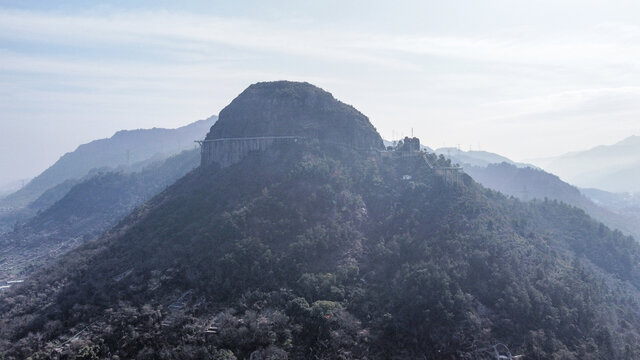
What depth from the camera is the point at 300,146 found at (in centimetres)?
7475

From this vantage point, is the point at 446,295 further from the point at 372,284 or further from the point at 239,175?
the point at 239,175

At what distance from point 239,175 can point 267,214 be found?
13570mm

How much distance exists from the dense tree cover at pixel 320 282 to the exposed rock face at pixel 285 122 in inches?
140

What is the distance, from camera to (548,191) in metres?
146

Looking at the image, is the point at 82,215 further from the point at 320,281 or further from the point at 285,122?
the point at 320,281

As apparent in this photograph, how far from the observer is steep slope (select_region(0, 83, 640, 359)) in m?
46.4

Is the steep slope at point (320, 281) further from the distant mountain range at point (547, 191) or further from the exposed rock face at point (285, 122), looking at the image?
the distant mountain range at point (547, 191)

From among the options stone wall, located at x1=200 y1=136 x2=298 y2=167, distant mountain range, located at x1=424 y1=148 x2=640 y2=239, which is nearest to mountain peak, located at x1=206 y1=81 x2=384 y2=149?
stone wall, located at x1=200 y1=136 x2=298 y2=167

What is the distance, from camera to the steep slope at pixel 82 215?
11362 centimetres

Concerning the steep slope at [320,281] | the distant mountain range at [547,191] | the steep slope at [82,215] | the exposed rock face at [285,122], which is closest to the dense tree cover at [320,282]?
the steep slope at [320,281]

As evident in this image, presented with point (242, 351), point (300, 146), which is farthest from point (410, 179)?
point (242, 351)

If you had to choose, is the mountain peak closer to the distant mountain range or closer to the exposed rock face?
the exposed rock face

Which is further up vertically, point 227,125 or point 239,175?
point 227,125

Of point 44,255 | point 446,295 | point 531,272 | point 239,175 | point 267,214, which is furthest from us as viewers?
point 44,255
